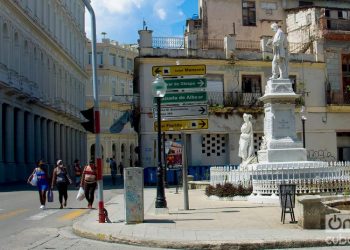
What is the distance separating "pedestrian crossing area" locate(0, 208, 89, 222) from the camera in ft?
53.5

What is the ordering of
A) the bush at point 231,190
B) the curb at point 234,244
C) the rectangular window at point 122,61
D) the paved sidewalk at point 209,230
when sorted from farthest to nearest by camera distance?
the rectangular window at point 122,61, the bush at point 231,190, the paved sidewalk at point 209,230, the curb at point 234,244

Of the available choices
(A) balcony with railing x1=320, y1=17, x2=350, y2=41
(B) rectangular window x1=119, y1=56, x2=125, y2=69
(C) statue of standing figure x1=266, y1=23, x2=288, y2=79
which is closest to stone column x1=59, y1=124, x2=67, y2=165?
(A) balcony with railing x1=320, y1=17, x2=350, y2=41

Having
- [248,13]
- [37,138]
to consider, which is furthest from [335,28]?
[37,138]

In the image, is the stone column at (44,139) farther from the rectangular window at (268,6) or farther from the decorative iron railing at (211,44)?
the rectangular window at (268,6)

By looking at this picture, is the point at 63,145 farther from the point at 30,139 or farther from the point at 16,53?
the point at 16,53

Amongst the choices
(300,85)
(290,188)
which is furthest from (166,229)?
(300,85)

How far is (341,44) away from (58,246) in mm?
33641

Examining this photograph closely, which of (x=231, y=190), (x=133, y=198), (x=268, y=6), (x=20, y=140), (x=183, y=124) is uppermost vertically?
(x=268, y=6)

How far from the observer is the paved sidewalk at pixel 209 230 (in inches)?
406

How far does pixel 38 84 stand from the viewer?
47.6 m

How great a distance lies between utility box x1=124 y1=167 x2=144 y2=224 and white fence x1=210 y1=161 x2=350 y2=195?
5956 millimetres

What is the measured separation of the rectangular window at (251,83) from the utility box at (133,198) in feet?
84.1

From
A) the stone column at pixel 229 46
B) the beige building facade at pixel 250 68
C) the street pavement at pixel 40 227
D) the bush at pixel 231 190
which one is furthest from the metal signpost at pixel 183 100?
the stone column at pixel 229 46

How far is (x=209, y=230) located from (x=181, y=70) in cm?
642
